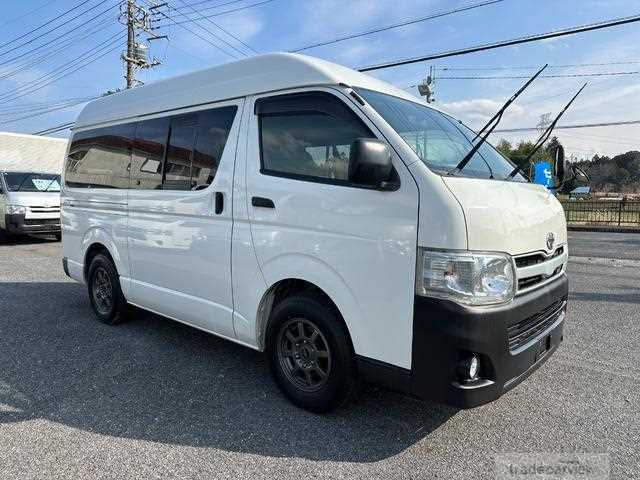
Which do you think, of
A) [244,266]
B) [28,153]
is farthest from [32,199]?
[244,266]

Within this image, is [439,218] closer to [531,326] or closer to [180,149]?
[531,326]

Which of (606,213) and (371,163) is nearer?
(371,163)

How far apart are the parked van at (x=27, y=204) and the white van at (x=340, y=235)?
9.39 m

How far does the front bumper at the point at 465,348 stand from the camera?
8.00ft

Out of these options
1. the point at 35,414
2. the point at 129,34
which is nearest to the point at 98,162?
the point at 35,414

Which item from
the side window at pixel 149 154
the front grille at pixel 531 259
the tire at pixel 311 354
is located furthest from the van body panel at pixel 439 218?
the side window at pixel 149 154

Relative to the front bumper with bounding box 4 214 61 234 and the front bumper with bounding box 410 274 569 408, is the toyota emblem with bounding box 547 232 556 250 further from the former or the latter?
the front bumper with bounding box 4 214 61 234

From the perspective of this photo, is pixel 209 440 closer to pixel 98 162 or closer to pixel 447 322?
pixel 447 322

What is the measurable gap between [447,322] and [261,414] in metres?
1.53

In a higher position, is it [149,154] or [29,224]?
[149,154]

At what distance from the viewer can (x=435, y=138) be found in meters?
3.22

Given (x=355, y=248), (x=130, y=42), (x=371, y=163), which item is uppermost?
(x=130, y=42)

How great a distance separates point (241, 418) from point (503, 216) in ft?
7.00

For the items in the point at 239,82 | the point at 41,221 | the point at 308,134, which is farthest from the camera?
the point at 41,221
